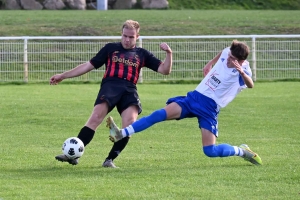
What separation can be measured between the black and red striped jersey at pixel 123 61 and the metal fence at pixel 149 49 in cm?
1268

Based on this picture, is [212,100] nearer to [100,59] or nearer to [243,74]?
[243,74]

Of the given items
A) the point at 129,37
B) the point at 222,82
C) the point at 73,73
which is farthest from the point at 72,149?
the point at 222,82

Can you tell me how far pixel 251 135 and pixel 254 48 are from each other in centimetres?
1186

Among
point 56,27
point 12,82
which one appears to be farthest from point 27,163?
point 56,27

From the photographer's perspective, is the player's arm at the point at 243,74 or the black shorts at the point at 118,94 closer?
the player's arm at the point at 243,74

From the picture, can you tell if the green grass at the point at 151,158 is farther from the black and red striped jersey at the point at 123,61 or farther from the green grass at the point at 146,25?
the green grass at the point at 146,25

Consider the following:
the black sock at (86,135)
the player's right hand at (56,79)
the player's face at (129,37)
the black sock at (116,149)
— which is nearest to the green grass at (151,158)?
the black sock at (116,149)

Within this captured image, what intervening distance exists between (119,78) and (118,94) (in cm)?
21

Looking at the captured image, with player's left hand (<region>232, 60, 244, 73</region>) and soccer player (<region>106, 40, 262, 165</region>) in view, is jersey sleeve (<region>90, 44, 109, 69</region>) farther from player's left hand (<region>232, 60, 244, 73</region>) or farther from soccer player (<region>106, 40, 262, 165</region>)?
player's left hand (<region>232, 60, 244, 73</region>)

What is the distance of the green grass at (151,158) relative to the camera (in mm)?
7219

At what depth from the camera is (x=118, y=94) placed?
8844 mm

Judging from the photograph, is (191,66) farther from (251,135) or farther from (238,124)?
(251,135)

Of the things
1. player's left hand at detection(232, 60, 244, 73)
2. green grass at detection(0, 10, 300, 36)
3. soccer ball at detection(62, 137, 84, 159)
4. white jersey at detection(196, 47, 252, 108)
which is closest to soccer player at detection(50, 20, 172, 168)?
soccer ball at detection(62, 137, 84, 159)

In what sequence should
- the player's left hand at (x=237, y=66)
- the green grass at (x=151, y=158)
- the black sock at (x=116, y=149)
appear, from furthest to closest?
the black sock at (x=116, y=149)
the player's left hand at (x=237, y=66)
the green grass at (x=151, y=158)
